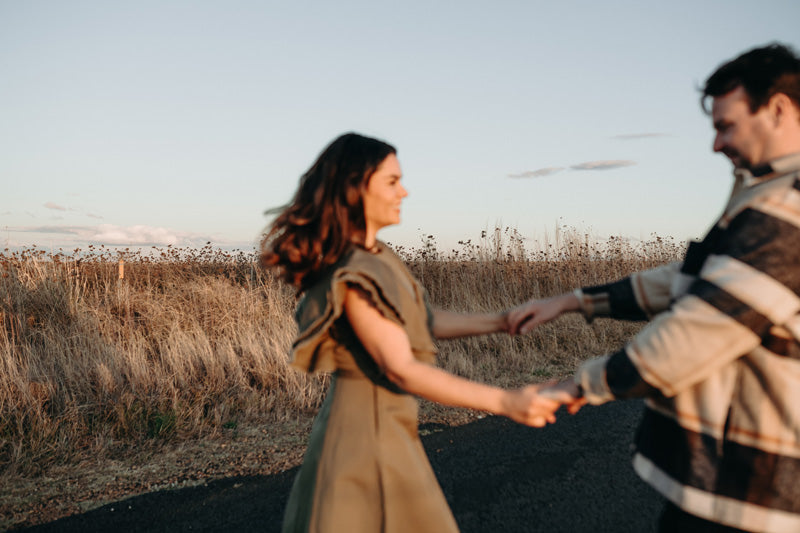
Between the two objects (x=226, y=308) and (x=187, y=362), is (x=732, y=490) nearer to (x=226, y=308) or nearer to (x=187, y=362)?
(x=187, y=362)

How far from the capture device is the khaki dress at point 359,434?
1708 mm

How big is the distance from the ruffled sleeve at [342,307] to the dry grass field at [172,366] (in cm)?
286

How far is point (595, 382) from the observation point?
159cm

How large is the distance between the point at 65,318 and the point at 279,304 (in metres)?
2.82

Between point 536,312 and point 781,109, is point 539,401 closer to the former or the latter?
point 536,312

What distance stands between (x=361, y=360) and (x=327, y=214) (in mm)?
466

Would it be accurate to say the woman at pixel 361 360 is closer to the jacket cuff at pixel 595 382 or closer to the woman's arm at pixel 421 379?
the woman's arm at pixel 421 379

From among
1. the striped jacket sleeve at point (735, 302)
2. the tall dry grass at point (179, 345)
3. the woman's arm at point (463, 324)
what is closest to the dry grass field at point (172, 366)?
the tall dry grass at point (179, 345)

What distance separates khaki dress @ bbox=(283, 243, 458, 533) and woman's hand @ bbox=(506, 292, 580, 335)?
657 millimetres

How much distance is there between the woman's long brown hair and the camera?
1892mm

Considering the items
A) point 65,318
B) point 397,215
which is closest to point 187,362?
point 65,318

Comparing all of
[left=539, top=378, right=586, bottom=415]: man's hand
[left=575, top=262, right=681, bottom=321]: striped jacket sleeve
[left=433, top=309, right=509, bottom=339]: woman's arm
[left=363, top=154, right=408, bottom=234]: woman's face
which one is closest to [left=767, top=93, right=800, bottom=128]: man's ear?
[left=575, top=262, right=681, bottom=321]: striped jacket sleeve

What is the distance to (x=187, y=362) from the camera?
654 cm

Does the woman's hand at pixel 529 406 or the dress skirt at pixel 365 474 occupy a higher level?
the woman's hand at pixel 529 406
